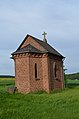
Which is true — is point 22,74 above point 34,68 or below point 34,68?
below

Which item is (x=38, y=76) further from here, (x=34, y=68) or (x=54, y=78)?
(x=54, y=78)

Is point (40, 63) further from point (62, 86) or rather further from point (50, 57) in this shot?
point (62, 86)

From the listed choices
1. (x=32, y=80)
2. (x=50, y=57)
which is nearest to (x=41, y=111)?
(x=32, y=80)

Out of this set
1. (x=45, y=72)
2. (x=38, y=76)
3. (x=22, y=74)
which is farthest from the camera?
(x=45, y=72)

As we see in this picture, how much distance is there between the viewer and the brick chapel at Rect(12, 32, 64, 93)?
3241 cm

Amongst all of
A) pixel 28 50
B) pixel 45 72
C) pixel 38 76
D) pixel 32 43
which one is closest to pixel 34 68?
pixel 38 76

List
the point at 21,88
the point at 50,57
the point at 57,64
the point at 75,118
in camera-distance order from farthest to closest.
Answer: the point at 57,64 < the point at 50,57 < the point at 21,88 < the point at 75,118

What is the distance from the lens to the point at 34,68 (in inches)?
1300

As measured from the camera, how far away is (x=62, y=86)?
125 ft

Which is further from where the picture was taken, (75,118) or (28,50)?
(28,50)

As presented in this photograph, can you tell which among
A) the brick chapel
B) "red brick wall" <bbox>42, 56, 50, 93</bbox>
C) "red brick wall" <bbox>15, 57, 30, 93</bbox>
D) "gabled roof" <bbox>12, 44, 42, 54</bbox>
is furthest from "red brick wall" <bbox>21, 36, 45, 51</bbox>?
"red brick wall" <bbox>15, 57, 30, 93</bbox>

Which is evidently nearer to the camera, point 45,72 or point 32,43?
point 45,72

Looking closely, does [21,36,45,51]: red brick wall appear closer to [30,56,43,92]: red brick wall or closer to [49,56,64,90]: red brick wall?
[30,56,43,92]: red brick wall

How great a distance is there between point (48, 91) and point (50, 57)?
4279 mm
